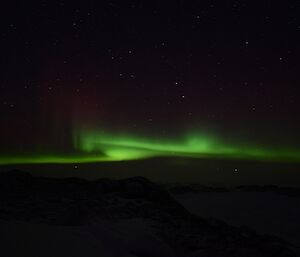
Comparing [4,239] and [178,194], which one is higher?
[178,194]

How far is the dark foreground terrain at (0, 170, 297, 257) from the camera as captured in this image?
12.2 m

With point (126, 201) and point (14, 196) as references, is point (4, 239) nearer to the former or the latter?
point (14, 196)

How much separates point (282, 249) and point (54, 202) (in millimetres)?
10060

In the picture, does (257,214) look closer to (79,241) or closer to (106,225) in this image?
(106,225)

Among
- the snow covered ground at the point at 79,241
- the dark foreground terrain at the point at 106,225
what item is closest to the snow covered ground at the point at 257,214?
the dark foreground terrain at the point at 106,225

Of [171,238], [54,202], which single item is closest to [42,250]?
[171,238]

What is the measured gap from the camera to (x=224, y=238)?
55.1ft

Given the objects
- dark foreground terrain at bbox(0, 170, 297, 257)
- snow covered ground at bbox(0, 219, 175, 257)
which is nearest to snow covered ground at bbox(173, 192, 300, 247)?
dark foreground terrain at bbox(0, 170, 297, 257)

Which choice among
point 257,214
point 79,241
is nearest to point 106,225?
point 79,241

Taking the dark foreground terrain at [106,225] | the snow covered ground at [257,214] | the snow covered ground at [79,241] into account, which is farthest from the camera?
the snow covered ground at [257,214]

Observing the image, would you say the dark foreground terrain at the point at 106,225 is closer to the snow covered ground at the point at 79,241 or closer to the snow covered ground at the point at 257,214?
the snow covered ground at the point at 79,241

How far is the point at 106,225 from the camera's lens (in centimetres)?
1578

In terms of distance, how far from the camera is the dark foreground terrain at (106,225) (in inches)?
481

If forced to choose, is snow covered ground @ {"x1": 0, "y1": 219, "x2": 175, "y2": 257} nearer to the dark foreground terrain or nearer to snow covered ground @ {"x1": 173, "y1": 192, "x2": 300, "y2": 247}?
the dark foreground terrain
